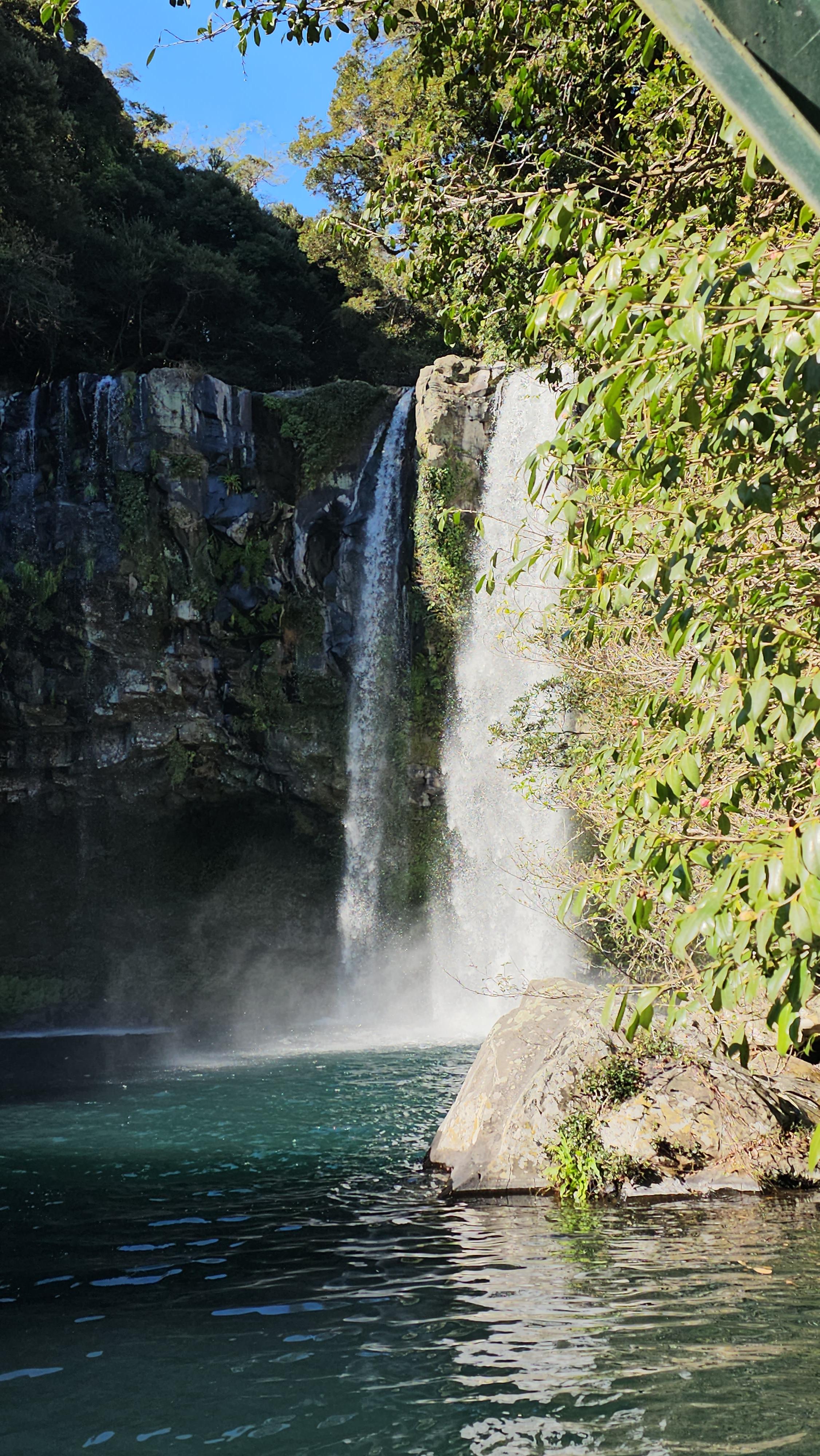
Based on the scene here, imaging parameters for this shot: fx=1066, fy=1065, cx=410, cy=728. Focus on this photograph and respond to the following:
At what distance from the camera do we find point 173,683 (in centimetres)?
1791

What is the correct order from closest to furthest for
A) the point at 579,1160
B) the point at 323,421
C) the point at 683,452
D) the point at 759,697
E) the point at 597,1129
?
the point at 759,697, the point at 683,452, the point at 579,1160, the point at 597,1129, the point at 323,421

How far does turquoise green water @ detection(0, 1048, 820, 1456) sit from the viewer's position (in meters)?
3.71

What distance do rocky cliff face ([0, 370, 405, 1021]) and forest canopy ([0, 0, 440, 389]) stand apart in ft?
8.92

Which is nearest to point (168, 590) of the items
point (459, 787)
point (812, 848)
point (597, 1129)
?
point (459, 787)

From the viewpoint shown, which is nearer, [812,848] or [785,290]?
[812,848]

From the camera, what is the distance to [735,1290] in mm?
4867

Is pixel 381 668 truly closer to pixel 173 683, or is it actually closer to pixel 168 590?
pixel 173 683

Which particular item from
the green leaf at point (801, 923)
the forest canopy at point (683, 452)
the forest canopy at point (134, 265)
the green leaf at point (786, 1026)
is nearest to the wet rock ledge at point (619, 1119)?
the forest canopy at point (683, 452)

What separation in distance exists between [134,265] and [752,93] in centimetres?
2428

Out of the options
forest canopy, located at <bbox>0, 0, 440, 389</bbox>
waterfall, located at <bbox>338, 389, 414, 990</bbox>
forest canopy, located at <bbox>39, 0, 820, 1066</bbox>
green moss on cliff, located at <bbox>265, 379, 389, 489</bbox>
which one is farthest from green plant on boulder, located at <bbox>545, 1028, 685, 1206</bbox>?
forest canopy, located at <bbox>0, 0, 440, 389</bbox>

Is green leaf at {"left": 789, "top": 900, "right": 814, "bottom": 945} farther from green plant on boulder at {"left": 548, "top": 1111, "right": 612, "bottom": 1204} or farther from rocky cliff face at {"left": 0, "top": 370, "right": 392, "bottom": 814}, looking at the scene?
rocky cliff face at {"left": 0, "top": 370, "right": 392, "bottom": 814}

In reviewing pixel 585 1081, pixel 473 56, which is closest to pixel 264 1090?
pixel 585 1081

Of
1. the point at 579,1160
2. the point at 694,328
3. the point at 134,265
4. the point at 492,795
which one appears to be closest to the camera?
the point at 694,328

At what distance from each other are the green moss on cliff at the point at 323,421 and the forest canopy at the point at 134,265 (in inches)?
94.5
